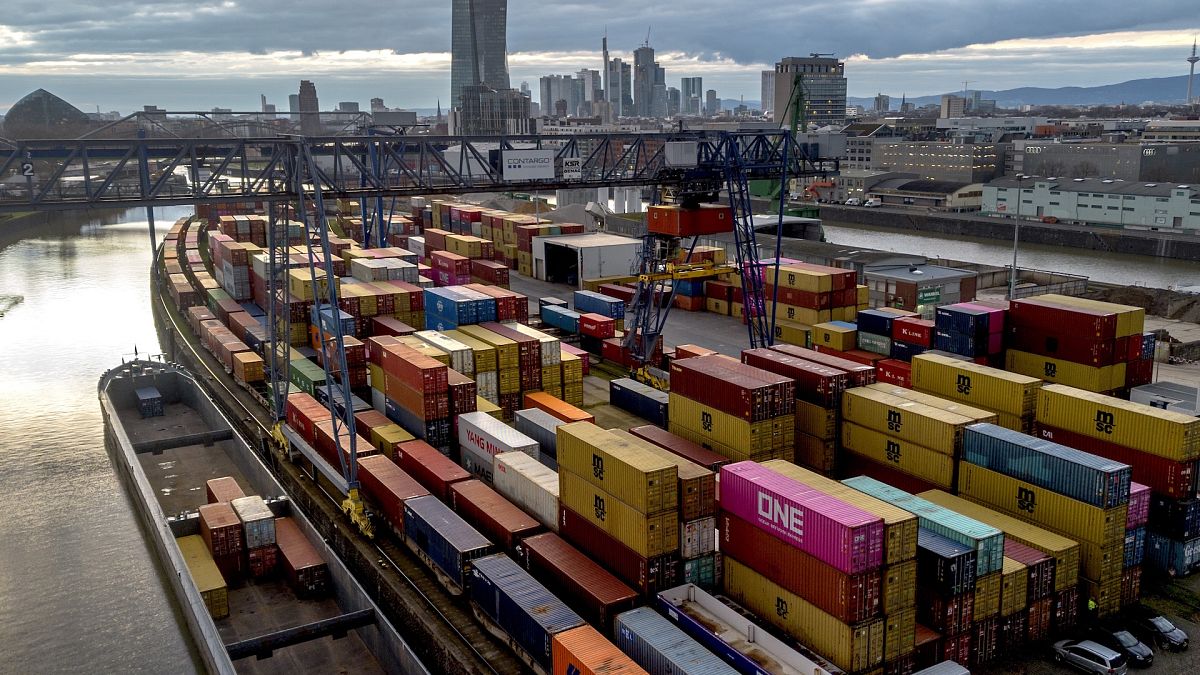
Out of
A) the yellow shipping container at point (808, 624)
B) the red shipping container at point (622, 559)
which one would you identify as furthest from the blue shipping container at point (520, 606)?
the yellow shipping container at point (808, 624)

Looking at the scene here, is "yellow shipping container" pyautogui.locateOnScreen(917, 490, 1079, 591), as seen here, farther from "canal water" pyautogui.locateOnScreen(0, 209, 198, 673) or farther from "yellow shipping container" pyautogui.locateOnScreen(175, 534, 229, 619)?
"canal water" pyautogui.locateOnScreen(0, 209, 198, 673)

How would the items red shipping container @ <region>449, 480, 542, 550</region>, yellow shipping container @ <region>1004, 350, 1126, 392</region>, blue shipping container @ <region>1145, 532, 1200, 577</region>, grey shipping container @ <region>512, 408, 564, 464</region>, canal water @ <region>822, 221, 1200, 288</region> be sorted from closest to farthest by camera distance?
blue shipping container @ <region>1145, 532, 1200, 577</region>
red shipping container @ <region>449, 480, 542, 550</region>
grey shipping container @ <region>512, 408, 564, 464</region>
yellow shipping container @ <region>1004, 350, 1126, 392</region>
canal water @ <region>822, 221, 1200, 288</region>

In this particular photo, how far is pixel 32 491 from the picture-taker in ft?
98.5

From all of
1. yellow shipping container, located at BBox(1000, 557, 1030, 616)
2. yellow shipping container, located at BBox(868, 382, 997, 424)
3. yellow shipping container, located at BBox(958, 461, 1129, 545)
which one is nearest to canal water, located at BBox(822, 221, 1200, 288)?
yellow shipping container, located at BBox(868, 382, 997, 424)

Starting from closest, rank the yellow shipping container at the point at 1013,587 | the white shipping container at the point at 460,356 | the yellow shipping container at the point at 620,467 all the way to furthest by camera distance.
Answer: the yellow shipping container at the point at 1013,587
the yellow shipping container at the point at 620,467
the white shipping container at the point at 460,356

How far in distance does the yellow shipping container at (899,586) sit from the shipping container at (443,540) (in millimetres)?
8284

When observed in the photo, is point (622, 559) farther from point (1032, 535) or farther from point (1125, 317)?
point (1125, 317)

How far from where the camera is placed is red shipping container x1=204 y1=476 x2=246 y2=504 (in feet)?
82.9

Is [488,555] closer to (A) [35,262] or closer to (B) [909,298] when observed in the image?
(B) [909,298]

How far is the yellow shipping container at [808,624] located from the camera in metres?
14.3

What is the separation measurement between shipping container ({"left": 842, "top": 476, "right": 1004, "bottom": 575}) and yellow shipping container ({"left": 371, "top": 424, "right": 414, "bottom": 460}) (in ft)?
Answer: 44.1

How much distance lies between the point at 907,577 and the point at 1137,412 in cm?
855

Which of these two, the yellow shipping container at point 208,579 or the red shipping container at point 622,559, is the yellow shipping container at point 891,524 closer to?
the red shipping container at point 622,559

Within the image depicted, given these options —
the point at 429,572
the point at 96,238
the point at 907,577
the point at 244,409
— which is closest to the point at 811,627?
the point at 907,577
